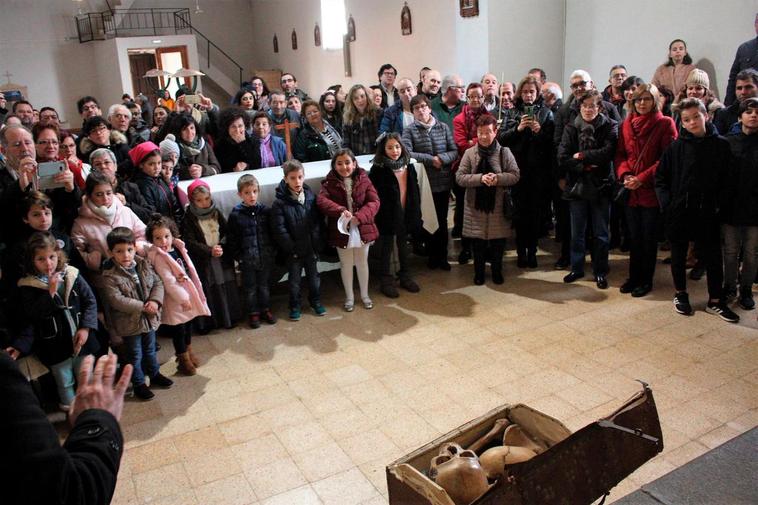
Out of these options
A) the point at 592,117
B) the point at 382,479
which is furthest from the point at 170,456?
the point at 592,117

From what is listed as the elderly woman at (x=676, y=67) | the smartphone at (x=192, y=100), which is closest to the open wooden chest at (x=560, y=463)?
the elderly woman at (x=676, y=67)

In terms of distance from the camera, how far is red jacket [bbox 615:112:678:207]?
470 centimetres

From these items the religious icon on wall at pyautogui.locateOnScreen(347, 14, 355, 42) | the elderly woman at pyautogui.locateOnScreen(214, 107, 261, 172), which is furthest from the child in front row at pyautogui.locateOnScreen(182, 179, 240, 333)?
the religious icon on wall at pyautogui.locateOnScreen(347, 14, 355, 42)

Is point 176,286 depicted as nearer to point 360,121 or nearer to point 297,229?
point 297,229

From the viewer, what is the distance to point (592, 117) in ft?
16.3

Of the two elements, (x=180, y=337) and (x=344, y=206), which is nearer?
(x=180, y=337)

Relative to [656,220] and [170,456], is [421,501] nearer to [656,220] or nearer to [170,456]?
[170,456]

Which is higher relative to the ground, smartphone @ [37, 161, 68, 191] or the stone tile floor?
smartphone @ [37, 161, 68, 191]

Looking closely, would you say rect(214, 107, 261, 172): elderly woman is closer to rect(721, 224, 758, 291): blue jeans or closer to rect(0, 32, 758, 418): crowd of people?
rect(0, 32, 758, 418): crowd of people

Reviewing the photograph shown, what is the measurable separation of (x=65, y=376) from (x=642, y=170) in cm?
408

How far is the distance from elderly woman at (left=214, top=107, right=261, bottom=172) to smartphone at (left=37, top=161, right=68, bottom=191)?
71.4 inches

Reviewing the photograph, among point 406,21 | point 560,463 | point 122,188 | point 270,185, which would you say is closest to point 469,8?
point 406,21

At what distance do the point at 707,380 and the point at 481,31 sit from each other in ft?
20.0

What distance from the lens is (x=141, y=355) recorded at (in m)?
3.80
